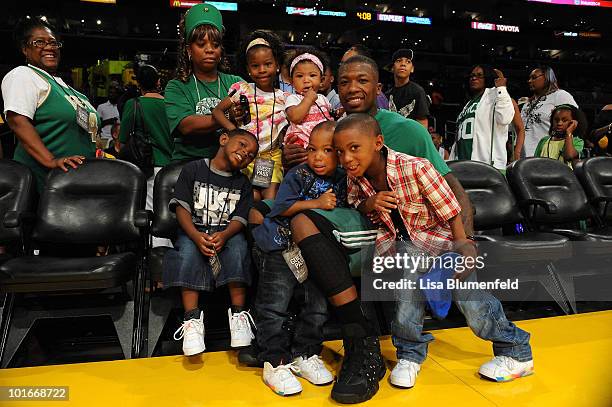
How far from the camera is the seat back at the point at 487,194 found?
3389 mm

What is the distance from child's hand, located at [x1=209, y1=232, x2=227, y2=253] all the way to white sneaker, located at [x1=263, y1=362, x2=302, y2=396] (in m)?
0.56

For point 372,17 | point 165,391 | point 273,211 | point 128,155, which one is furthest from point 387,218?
point 372,17

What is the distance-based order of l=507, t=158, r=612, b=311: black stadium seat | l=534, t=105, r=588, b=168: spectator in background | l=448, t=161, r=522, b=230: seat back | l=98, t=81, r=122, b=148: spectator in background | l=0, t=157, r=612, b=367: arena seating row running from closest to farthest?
l=0, t=157, r=612, b=367: arena seating row
l=448, t=161, r=522, b=230: seat back
l=507, t=158, r=612, b=311: black stadium seat
l=534, t=105, r=588, b=168: spectator in background
l=98, t=81, r=122, b=148: spectator in background

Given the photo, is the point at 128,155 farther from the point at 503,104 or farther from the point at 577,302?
the point at 577,302

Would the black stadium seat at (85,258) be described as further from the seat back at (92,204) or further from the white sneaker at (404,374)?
the white sneaker at (404,374)

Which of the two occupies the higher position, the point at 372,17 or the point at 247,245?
the point at 372,17

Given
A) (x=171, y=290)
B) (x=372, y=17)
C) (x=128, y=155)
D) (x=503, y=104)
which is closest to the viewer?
(x=171, y=290)

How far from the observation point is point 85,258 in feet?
8.29

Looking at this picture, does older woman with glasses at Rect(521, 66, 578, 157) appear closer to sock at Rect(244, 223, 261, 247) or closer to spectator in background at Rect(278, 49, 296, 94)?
spectator in background at Rect(278, 49, 296, 94)

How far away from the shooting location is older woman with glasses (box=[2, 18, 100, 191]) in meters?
2.87

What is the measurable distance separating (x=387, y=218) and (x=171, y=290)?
116 centimetres

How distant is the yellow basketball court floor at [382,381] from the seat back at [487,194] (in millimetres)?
945

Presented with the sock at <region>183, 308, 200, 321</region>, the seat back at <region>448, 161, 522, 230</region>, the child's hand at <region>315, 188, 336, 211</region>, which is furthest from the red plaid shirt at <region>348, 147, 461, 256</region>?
the seat back at <region>448, 161, 522, 230</region>

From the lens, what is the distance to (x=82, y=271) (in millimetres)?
2354
